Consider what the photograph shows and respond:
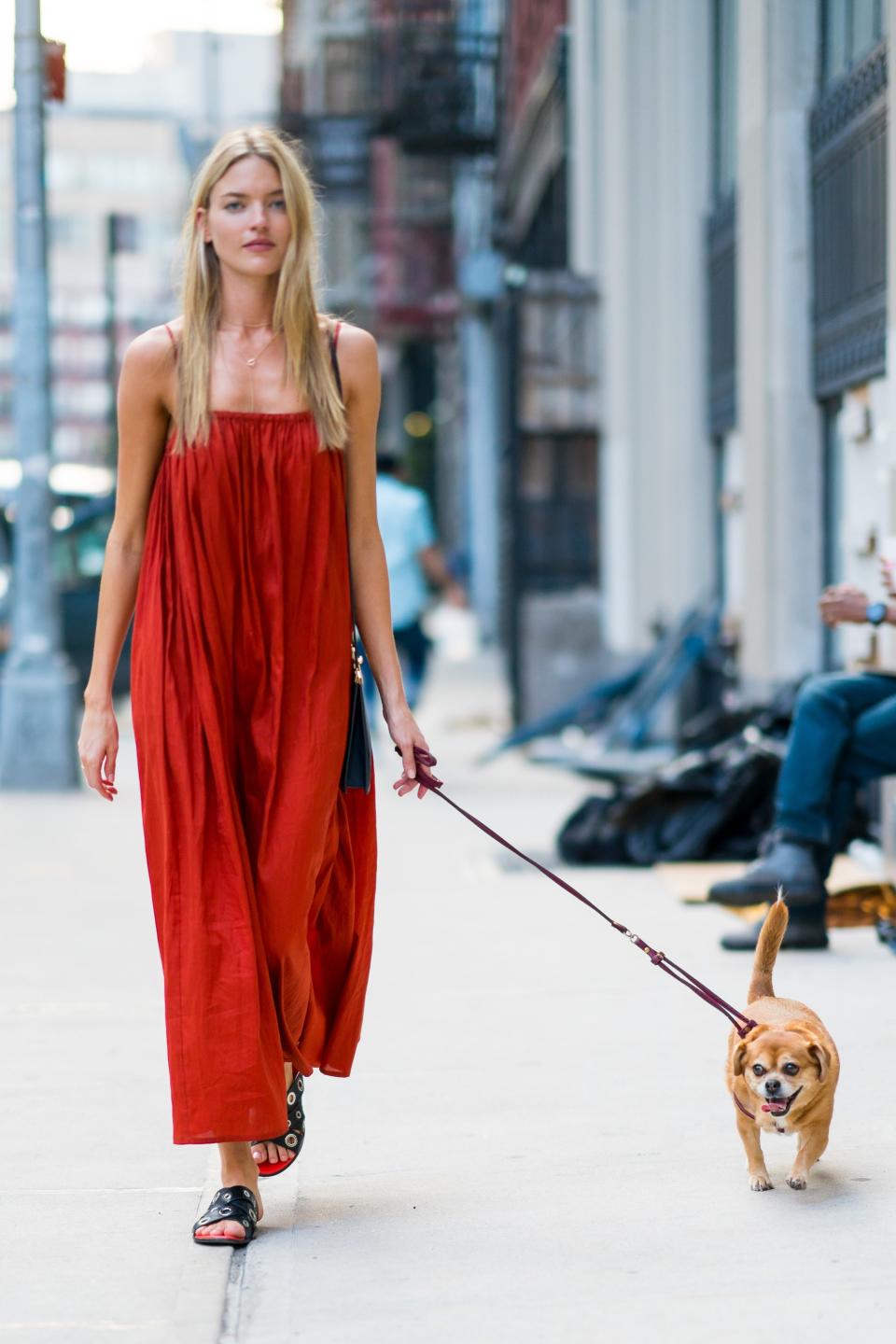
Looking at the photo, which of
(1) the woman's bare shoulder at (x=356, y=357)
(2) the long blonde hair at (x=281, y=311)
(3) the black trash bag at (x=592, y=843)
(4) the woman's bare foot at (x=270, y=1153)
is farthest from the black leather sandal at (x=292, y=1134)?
(3) the black trash bag at (x=592, y=843)

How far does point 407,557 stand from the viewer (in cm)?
1201

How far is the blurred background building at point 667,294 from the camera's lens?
899cm

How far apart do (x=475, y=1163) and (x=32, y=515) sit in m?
7.97

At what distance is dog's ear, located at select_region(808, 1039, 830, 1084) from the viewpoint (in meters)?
3.81

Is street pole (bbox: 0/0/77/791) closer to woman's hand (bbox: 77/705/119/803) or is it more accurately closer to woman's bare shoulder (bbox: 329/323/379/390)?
woman's hand (bbox: 77/705/119/803)

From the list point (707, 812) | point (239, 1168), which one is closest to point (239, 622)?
point (239, 1168)

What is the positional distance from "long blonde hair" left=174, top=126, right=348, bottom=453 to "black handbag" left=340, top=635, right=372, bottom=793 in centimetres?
→ 47

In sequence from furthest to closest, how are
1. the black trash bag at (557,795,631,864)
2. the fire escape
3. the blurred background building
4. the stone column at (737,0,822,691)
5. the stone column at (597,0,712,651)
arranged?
the fire escape
the stone column at (597,0,712,651)
the stone column at (737,0,822,691)
the blurred background building
the black trash bag at (557,795,631,864)

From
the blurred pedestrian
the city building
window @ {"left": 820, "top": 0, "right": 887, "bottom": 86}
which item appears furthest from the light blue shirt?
window @ {"left": 820, "top": 0, "right": 887, "bottom": 86}

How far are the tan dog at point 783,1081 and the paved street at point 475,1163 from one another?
0.09 m

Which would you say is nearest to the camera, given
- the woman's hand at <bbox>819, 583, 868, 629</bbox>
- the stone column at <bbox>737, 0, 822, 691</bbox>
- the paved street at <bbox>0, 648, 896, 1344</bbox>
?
the paved street at <bbox>0, 648, 896, 1344</bbox>

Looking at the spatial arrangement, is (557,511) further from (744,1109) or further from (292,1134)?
(744,1109)

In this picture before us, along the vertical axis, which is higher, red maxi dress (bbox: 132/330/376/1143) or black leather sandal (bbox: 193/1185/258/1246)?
red maxi dress (bbox: 132/330/376/1143)

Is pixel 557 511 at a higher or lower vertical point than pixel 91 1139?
higher
